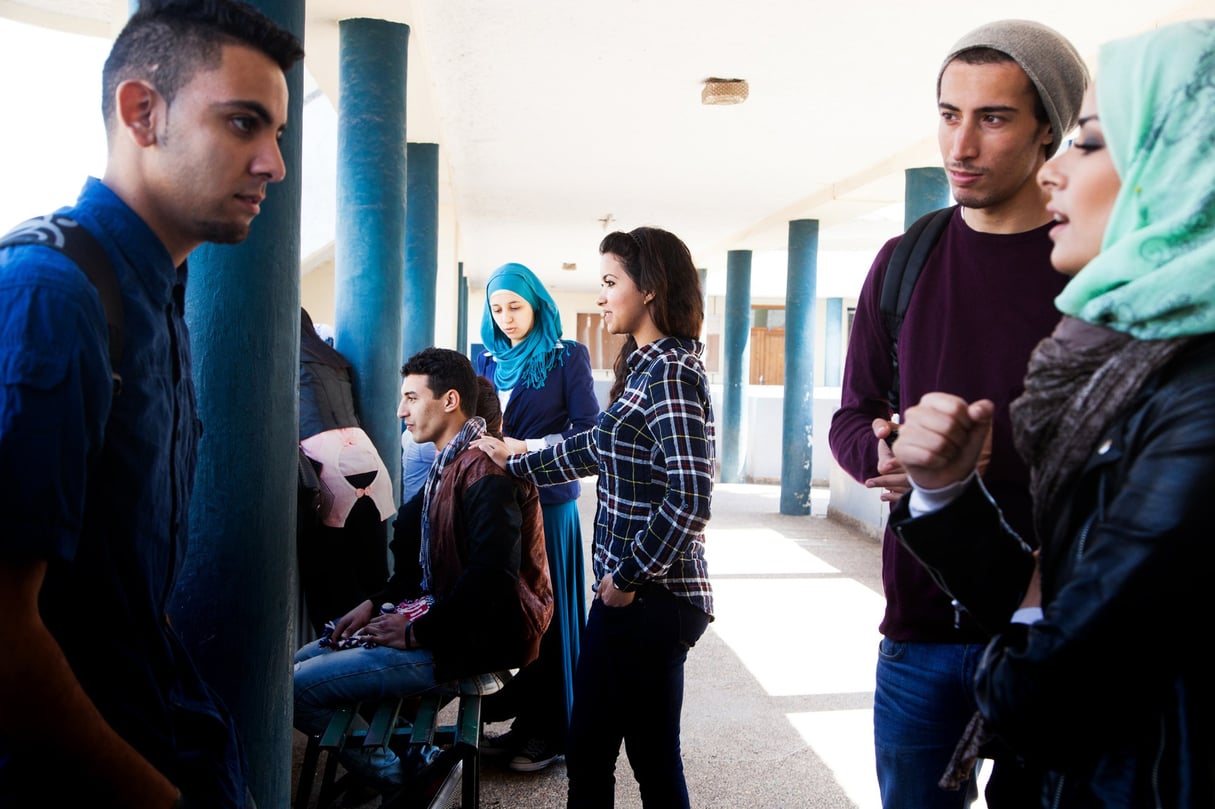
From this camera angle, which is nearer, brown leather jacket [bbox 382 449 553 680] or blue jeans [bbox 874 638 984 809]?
blue jeans [bbox 874 638 984 809]

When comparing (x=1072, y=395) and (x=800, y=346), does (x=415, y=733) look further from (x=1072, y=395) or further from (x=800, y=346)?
(x=800, y=346)

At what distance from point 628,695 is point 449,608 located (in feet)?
2.39

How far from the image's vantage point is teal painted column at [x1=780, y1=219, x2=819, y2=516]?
1135cm

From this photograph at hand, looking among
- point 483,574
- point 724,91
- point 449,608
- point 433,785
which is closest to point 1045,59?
point 483,574

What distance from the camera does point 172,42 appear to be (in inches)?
49.4

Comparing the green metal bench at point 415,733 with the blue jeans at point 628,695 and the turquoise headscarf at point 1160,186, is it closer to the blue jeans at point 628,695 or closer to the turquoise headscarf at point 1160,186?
the blue jeans at point 628,695

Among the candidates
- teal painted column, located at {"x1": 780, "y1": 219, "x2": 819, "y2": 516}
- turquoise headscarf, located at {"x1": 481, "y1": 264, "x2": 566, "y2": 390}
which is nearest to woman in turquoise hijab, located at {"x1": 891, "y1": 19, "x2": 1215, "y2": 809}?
turquoise headscarf, located at {"x1": 481, "y1": 264, "x2": 566, "y2": 390}

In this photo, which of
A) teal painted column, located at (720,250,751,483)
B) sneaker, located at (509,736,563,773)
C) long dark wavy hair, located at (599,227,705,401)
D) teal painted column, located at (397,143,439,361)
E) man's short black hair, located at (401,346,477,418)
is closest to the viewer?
long dark wavy hair, located at (599,227,705,401)

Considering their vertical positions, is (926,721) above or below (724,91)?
below

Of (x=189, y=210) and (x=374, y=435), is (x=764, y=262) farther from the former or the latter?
(x=189, y=210)

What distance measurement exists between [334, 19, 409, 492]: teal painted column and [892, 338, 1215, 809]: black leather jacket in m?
4.27

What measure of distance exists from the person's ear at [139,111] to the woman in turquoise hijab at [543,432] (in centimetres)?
215

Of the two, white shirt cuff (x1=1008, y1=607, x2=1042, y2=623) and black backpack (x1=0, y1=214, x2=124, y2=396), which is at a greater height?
black backpack (x1=0, y1=214, x2=124, y2=396)

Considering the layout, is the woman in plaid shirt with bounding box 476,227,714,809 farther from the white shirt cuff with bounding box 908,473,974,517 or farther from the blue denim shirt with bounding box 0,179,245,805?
the blue denim shirt with bounding box 0,179,245,805
